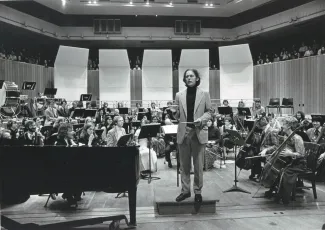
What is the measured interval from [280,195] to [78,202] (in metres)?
3.29

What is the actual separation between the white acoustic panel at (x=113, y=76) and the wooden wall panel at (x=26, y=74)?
2.98 meters

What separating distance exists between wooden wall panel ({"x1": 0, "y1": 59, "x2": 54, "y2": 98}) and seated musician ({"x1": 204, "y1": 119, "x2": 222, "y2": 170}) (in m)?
9.68

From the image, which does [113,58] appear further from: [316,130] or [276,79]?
[316,130]

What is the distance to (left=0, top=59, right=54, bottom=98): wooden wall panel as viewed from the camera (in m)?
13.3

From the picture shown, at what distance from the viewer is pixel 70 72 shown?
629 inches

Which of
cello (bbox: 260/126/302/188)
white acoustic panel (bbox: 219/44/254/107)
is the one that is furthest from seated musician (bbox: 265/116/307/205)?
white acoustic panel (bbox: 219/44/254/107)

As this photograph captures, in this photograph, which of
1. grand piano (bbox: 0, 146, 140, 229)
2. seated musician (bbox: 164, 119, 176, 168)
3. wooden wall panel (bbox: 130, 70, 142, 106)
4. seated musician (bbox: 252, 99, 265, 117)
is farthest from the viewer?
wooden wall panel (bbox: 130, 70, 142, 106)

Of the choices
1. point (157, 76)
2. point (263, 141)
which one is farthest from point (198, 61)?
point (263, 141)

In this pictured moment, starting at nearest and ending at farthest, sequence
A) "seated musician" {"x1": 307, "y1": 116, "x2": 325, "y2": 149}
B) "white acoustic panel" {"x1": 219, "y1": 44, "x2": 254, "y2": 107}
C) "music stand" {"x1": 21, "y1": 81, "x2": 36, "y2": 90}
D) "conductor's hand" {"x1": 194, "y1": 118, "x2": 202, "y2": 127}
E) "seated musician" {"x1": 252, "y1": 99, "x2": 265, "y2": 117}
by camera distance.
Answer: "conductor's hand" {"x1": 194, "y1": 118, "x2": 202, "y2": 127} → "seated musician" {"x1": 307, "y1": 116, "x2": 325, "y2": 149} → "seated musician" {"x1": 252, "y1": 99, "x2": 265, "y2": 117} → "music stand" {"x1": 21, "y1": 81, "x2": 36, "y2": 90} → "white acoustic panel" {"x1": 219, "y1": 44, "x2": 254, "y2": 107}

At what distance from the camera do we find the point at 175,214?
4.25m

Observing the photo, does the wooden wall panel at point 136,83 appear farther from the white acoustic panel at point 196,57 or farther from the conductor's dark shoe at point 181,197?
the conductor's dark shoe at point 181,197

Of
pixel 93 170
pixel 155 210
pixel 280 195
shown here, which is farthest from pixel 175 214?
pixel 280 195

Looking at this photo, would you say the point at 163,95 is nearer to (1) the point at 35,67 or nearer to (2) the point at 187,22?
(2) the point at 187,22

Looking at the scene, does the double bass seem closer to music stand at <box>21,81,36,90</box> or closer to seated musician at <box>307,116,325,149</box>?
seated musician at <box>307,116,325,149</box>
